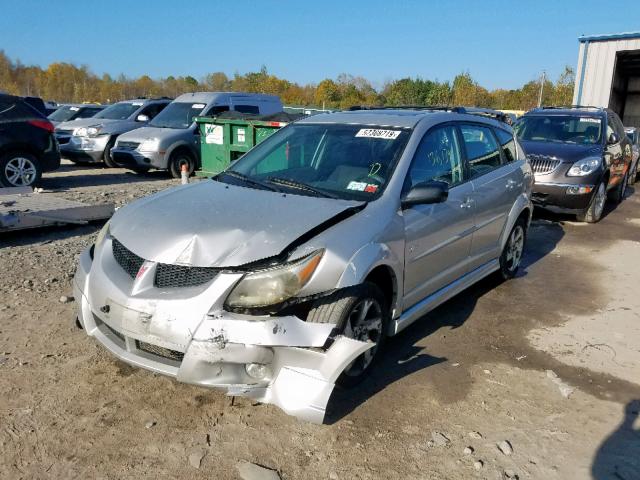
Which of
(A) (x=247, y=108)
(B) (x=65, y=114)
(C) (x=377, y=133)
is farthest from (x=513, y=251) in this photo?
(B) (x=65, y=114)

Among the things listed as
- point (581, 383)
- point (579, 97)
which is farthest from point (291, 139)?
point (579, 97)

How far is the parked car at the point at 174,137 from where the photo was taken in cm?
1173

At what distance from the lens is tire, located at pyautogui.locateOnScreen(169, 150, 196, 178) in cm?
1189

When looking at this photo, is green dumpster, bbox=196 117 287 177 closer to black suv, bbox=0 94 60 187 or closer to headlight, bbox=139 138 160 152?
headlight, bbox=139 138 160 152

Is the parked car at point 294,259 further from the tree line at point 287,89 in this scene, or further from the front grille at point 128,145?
the tree line at point 287,89

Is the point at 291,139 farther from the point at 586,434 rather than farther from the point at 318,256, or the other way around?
the point at 586,434

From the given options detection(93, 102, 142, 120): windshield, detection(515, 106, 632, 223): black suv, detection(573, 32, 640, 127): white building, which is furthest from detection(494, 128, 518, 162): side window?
detection(573, 32, 640, 127): white building

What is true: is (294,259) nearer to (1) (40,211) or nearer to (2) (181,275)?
(2) (181,275)

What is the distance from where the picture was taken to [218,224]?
3.13m

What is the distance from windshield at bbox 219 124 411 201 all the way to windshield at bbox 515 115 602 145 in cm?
662

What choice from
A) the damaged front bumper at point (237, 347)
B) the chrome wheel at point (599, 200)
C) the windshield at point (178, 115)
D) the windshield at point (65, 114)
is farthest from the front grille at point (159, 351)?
the windshield at point (65, 114)

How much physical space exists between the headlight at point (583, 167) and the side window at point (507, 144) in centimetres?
340

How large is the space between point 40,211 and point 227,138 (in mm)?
4315

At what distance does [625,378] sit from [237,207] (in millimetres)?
2939
